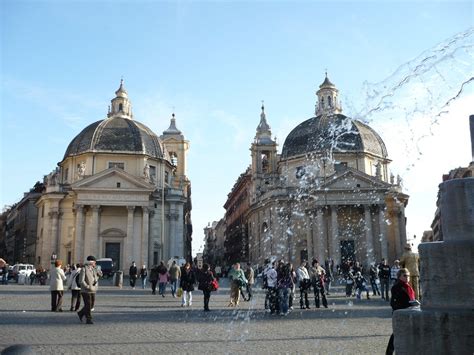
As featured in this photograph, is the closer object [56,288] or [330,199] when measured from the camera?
[56,288]

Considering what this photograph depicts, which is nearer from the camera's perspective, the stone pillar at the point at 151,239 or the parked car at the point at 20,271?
the parked car at the point at 20,271

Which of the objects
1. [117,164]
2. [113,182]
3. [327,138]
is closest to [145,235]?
[113,182]

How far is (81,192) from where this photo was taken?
5647cm

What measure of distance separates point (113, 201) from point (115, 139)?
9.36m

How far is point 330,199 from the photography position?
57250mm

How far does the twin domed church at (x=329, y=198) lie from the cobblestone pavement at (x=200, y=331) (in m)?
36.7

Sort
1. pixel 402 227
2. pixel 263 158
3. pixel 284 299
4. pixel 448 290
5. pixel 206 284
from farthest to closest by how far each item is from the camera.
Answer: pixel 263 158 < pixel 402 227 < pixel 206 284 < pixel 284 299 < pixel 448 290

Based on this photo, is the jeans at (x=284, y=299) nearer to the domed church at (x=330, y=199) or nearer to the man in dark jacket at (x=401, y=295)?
the man in dark jacket at (x=401, y=295)

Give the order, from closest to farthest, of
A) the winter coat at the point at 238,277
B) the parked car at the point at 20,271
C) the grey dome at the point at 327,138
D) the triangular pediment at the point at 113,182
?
the winter coat at the point at 238,277, the parked car at the point at 20,271, the triangular pediment at the point at 113,182, the grey dome at the point at 327,138

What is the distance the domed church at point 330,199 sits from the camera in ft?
188

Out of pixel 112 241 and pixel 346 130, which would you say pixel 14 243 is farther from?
pixel 346 130

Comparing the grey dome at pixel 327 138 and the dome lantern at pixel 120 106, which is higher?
the dome lantern at pixel 120 106

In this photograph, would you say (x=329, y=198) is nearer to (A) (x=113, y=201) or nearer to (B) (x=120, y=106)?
(A) (x=113, y=201)

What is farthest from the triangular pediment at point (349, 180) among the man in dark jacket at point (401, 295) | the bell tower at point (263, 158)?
the man in dark jacket at point (401, 295)
